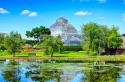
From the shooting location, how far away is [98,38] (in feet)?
295

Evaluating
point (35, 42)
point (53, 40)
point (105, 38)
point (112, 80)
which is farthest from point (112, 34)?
point (112, 80)

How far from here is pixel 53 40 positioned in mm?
82500

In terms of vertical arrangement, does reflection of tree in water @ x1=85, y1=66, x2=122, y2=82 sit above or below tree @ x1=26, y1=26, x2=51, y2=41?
below

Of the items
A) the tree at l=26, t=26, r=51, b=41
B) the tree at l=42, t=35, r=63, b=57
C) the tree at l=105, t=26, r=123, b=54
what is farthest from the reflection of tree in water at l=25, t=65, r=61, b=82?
the tree at l=26, t=26, r=51, b=41

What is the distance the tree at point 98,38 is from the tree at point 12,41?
16.1 meters

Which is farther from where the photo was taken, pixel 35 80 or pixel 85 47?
pixel 85 47

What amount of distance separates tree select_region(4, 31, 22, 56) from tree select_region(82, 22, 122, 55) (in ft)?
52.8

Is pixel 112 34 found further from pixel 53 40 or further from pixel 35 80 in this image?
pixel 35 80

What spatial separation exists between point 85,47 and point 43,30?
61.8 metres

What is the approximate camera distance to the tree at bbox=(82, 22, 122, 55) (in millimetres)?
86688

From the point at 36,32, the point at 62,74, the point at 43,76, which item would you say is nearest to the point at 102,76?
the point at 62,74

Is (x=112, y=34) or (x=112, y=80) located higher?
(x=112, y=34)

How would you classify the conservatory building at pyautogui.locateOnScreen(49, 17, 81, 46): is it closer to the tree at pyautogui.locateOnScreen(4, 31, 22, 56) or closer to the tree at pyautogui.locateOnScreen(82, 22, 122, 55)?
the tree at pyautogui.locateOnScreen(82, 22, 122, 55)

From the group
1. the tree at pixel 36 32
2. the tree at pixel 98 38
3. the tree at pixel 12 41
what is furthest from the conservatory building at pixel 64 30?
the tree at pixel 12 41
